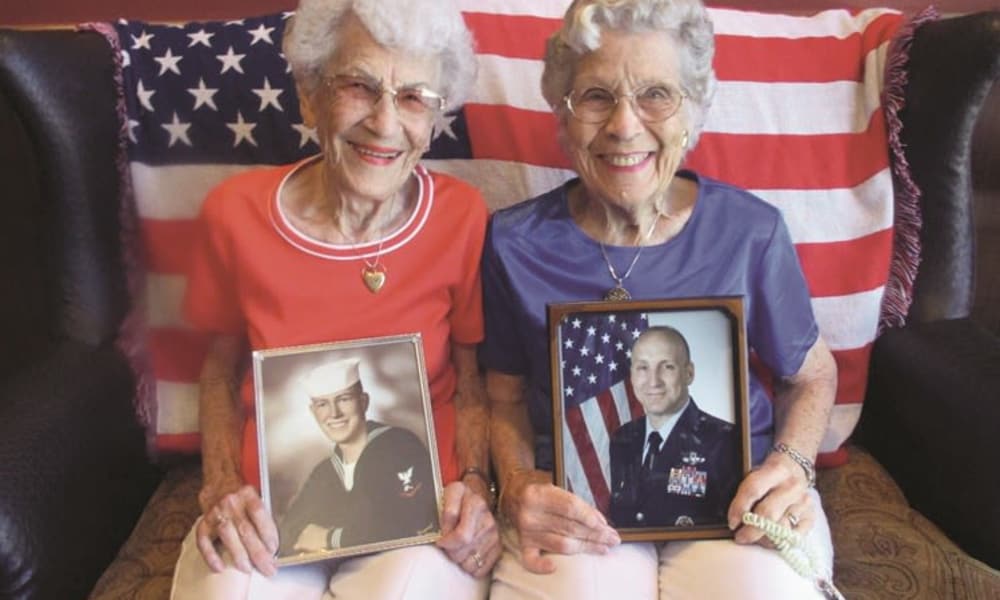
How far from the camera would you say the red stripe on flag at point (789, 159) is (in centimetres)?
151

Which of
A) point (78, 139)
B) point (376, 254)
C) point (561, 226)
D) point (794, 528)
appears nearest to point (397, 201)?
point (376, 254)

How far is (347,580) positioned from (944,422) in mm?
937

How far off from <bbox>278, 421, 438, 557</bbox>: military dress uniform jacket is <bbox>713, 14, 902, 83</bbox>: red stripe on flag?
2.80 feet

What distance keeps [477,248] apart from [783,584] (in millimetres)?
646

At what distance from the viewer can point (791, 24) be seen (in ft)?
5.24

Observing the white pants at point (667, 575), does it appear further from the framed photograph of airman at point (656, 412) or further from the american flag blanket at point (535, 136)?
the american flag blanket at point (535, 136)

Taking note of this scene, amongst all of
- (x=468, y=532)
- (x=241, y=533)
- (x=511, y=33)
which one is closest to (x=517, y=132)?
(x=511, y=33)

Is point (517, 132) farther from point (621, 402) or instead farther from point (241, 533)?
point (241, 533)

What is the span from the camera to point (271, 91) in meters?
1.53

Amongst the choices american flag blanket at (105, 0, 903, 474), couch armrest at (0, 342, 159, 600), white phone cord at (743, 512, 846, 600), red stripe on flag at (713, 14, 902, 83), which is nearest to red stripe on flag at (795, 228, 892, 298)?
american flag blanket at (105, 0, 903, 474)

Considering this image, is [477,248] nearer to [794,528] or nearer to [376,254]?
[376,254]

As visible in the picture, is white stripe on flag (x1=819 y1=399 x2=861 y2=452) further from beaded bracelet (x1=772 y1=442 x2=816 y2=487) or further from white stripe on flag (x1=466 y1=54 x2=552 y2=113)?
white stripe on flag (x1=466 y1=54 x2=552 y2=113)

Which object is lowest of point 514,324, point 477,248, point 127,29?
point 514,324

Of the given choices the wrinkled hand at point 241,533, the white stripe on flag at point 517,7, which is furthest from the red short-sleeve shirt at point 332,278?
the white stripe on flag at point 517,7
